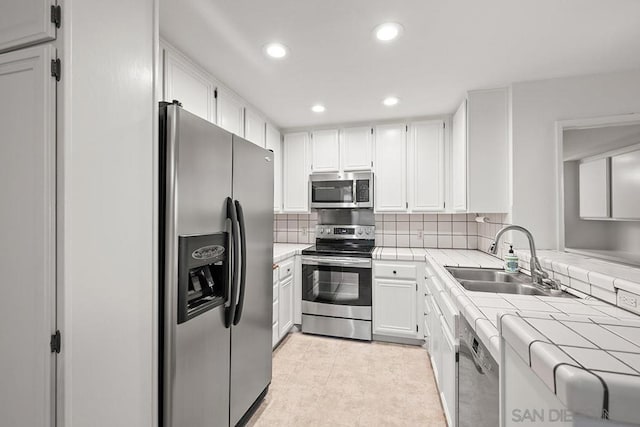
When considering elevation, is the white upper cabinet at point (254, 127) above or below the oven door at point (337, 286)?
above

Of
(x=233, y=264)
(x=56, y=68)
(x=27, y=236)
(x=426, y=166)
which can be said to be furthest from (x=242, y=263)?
(x=426, y=166)

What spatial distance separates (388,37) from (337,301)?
2301 millimetres

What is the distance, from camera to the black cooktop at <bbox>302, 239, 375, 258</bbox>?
2.88 meters

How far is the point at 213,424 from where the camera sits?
1344mm

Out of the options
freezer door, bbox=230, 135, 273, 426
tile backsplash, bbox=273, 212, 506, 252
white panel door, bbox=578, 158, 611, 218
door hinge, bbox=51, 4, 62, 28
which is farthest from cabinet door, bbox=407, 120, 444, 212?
door hinge, bbox=51, 4, 62, 28

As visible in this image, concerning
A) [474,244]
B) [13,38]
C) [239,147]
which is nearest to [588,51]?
[474,244]

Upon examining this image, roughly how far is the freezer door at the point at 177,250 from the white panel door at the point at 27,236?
13.7 inches

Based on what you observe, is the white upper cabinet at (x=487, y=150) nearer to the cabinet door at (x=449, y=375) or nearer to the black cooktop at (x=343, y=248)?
the black cooktop at (x=343, y=248)

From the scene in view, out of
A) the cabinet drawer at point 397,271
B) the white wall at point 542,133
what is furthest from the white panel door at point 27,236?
the white wall at point 542,133

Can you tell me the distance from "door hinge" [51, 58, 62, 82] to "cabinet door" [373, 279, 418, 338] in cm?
260

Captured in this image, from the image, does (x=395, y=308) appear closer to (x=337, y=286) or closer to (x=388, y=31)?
(x=337, y=286)

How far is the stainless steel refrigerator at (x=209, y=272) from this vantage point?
45.0 inches

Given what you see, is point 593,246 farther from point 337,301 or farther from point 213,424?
point 213,424

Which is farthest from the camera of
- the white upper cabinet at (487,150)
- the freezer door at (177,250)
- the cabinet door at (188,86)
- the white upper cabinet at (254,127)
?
the white upper cabinet at (254,127)
